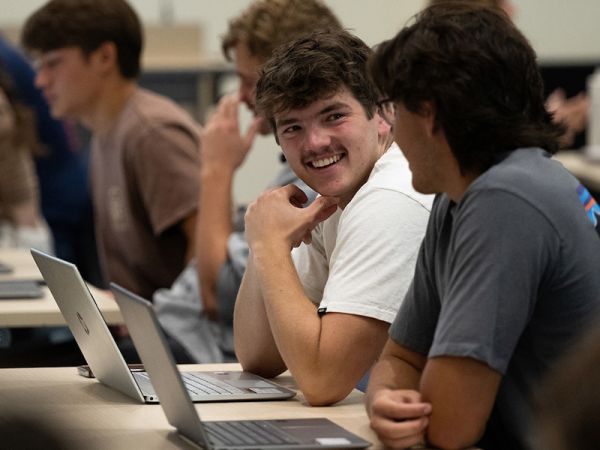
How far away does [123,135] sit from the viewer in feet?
11.9

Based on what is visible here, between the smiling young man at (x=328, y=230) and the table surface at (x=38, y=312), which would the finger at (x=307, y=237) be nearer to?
the smiling young man at (x=328, y=230)

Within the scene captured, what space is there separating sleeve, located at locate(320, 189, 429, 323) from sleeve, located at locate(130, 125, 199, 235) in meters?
1.56

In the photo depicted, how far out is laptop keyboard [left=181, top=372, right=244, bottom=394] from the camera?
1846 millimetres

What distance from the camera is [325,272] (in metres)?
2.18

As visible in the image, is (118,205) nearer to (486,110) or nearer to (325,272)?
(325,272)

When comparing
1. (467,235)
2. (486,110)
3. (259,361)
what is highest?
(486,110)

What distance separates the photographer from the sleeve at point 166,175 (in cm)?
348

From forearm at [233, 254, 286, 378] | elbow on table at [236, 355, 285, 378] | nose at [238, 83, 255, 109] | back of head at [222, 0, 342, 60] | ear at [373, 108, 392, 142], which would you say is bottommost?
elbow on table at [236, 355, 285, 378]

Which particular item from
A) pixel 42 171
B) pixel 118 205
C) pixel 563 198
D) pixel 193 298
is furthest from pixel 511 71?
pixel 42 171

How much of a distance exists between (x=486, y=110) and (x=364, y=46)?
1.87 feet

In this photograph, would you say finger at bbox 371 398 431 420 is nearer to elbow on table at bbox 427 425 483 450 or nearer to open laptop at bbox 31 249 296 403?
elbow on table at bbox 427 425 483 450

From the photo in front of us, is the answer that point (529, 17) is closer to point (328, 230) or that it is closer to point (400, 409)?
point (328, 230)

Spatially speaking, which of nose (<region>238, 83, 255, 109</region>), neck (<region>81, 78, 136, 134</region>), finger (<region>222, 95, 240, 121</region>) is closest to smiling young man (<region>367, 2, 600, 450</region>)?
nose (<region>238, 83, 255, 109</region>)

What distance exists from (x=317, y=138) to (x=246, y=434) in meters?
0.65
